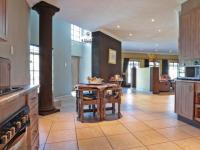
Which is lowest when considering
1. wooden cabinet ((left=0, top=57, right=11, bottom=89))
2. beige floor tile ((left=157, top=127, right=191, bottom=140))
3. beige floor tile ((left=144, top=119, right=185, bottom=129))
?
beige floor tile ((left=157, top=127, right=191, bottom=140))

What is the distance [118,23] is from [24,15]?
3378 millimetres

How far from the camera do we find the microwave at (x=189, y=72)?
3.77m

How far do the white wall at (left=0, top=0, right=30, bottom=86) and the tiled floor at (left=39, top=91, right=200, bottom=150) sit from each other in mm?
1150

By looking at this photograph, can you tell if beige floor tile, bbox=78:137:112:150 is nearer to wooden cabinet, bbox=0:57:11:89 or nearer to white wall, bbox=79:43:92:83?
wooden cabinet, bbox=0:57:11:89

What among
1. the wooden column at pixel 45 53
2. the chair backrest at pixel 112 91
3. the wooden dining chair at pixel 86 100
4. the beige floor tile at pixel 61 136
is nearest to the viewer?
the beige floor tile at pixel 61 136

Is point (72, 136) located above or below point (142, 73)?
below

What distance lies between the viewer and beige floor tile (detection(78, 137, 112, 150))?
8.98 ft

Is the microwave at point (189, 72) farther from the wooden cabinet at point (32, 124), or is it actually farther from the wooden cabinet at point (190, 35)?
the wooden cabinet at point (32, 124)

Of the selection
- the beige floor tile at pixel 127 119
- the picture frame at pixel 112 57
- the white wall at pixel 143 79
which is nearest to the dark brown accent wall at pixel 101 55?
the picture frame at pixel 112 57

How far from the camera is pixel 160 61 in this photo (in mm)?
17000

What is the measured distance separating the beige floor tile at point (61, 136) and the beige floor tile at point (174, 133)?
1.59 m

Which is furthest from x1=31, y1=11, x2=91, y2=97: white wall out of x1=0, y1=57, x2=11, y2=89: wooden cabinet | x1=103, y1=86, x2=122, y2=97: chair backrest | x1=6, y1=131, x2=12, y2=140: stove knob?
x1=6, y1=131, x2=12, y2=140: stove knob

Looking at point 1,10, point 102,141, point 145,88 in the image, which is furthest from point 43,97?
point 145,88

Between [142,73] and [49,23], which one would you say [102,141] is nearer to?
[49,23]
